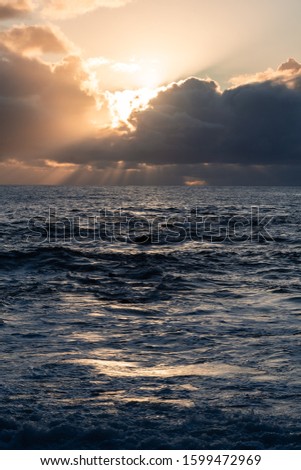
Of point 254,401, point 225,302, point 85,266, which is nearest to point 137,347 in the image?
point 254,401

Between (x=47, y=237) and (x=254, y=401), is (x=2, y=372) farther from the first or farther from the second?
(x=47, y=237)

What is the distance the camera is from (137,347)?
8.58 meters

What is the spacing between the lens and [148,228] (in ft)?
112

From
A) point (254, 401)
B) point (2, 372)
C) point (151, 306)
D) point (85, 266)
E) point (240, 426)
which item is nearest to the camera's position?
point (240, 426)

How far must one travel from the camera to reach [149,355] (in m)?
8.12

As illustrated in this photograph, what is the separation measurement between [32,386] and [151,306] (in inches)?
227

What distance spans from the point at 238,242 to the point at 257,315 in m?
16.1

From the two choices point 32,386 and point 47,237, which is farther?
point 47,237

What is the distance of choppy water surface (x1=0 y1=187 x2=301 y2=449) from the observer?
5.48 m

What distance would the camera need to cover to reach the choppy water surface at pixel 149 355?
5480mm

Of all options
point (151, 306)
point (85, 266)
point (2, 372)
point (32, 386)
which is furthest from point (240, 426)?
point (85, 266)

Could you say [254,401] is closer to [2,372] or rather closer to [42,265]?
[2,372]

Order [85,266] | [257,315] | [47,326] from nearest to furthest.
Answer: [47,326] < [257,315] < [85,266]

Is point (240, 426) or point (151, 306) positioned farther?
point (151, 306)
